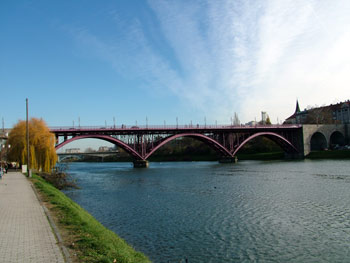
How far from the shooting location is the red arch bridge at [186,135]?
173ft

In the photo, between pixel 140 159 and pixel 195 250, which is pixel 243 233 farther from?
pixel 140 159

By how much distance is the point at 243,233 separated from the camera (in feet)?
39.5

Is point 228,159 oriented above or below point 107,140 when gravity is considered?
below

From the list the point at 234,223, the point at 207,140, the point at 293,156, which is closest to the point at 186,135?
the point at 207,140

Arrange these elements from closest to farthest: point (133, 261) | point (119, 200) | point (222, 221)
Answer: point (133, 261)
point (222, 221)
point (119, 200)

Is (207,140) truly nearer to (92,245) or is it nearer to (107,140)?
(107,140)

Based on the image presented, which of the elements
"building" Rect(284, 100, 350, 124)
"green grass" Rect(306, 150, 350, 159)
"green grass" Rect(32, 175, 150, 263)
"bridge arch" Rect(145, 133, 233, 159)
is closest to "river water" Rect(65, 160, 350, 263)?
"green grass" Rect(32, 175, 150, 263)

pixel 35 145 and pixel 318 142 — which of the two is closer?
pixel 35 145

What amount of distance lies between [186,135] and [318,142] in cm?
4116

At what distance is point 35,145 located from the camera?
3544 centimetres

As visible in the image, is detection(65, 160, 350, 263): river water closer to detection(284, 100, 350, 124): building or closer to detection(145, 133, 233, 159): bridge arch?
detection(145, 133, 233, 159): bridge arch

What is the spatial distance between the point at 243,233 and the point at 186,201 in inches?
306

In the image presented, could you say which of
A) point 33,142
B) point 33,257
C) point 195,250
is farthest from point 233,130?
point 33,257

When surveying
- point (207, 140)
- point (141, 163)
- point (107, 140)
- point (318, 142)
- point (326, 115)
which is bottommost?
point (141, 163)
